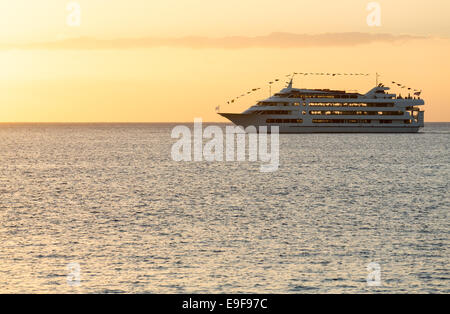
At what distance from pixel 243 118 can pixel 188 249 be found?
130391 millimetres

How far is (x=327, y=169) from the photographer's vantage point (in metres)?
72.1

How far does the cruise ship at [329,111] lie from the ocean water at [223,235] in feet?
304

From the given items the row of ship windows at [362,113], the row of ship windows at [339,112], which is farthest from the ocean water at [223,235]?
the row of ship windows at [362,113]

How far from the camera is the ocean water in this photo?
68.2 feet

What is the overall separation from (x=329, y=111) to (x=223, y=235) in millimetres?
131298

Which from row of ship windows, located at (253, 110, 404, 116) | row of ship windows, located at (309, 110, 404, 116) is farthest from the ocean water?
Answer: row of ship windows, located at (309, 110, 404, 116)

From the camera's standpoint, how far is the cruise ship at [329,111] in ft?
497

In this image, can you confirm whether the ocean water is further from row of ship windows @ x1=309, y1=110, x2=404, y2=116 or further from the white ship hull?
row of ship windows @ x1=309, y1=110, x2=404, y2=116

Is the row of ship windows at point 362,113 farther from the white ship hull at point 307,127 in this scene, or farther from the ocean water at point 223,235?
the ocean water at point 223,235

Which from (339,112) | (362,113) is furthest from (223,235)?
(362,113)

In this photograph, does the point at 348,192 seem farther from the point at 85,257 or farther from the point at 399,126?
the point at 399,126

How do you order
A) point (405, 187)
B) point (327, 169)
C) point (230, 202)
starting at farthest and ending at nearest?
point (327, 169) < point (405, 187) < point (230, 202)

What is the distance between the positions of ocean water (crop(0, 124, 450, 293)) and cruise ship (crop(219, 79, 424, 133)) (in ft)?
304
